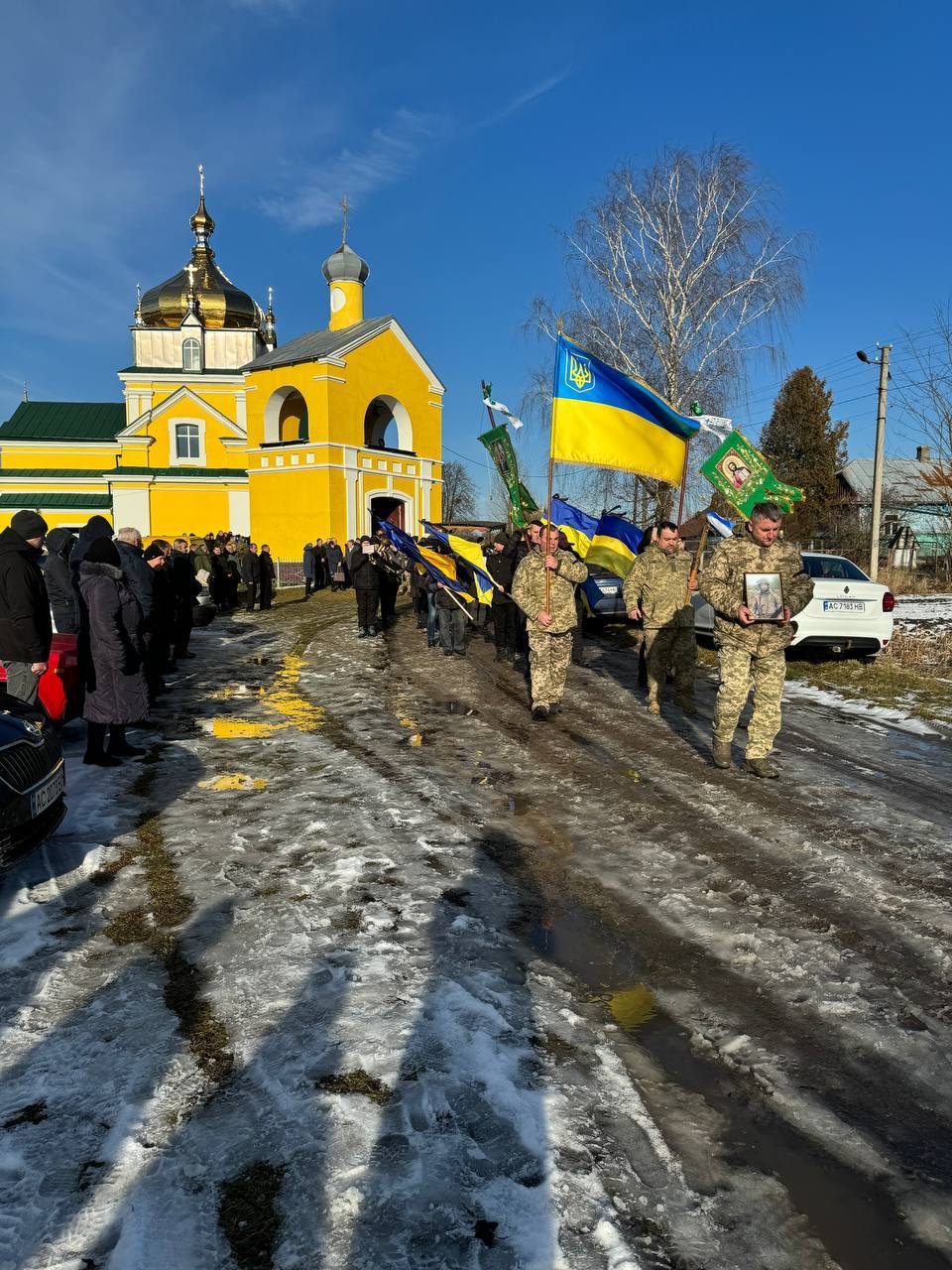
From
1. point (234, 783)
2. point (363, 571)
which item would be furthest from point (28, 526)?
point (363, 571)

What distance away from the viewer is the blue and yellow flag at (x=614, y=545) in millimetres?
12922

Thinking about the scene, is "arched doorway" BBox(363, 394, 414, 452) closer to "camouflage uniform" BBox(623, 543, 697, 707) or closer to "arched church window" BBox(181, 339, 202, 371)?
"arched church window" BBox(181, 339, 202, 371)

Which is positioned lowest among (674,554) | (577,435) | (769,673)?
(769,673)

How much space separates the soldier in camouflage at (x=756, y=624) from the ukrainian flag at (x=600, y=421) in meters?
2.37

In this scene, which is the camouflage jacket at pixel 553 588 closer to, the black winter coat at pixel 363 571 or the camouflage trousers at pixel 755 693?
the camouflage trousers at pixel 755 693

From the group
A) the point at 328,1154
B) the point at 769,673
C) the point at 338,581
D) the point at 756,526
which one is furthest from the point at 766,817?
the point at 338,581

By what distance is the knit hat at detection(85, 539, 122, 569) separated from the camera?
6.20 metres

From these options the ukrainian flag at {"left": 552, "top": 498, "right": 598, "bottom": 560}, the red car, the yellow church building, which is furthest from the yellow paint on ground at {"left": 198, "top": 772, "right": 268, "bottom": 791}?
the yellow church building

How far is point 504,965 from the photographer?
3467 mm

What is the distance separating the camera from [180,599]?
11.7 meters

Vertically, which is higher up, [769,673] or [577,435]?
[577,435]

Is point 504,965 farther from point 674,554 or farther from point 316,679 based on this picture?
point 316,679

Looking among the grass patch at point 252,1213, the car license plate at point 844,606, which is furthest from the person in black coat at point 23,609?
the car license plate at point 844,606

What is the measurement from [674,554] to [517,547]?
3887 mm
